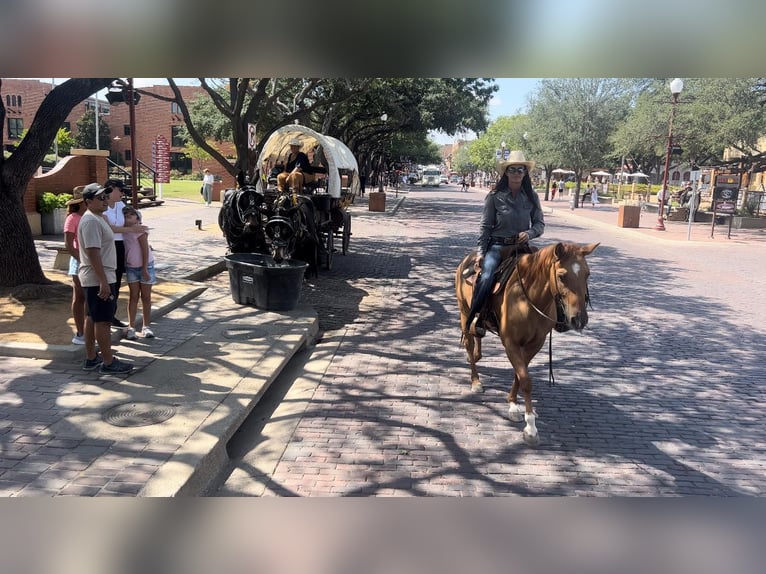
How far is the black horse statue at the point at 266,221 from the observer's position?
10.1m

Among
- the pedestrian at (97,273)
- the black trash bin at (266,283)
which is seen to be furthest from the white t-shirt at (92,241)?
the black trash bin at (266,283)

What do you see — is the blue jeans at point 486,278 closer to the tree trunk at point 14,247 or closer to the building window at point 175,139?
the tree trunk at point 14,247

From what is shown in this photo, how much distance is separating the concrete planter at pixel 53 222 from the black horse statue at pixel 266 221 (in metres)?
7.47

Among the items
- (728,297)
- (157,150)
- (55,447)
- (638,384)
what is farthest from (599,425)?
(157,150)

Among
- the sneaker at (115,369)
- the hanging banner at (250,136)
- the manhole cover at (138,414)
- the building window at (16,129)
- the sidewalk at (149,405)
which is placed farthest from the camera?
the building window at (16,129)

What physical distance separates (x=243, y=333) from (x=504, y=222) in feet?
13.1

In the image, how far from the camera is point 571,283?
458 cm

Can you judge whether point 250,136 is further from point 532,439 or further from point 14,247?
point 532,439

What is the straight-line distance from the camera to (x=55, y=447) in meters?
4.66

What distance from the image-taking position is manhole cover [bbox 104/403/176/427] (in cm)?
520

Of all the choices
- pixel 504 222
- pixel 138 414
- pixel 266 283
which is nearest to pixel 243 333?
pixel 266 283

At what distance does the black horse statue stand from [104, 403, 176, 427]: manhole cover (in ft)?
15.5

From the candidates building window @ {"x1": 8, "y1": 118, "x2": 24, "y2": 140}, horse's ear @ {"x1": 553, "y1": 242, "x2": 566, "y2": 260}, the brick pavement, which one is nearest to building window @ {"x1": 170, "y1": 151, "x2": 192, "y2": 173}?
building window @ {"x1": 8, "y1": 118, "x2": 24, "y2": 140}
